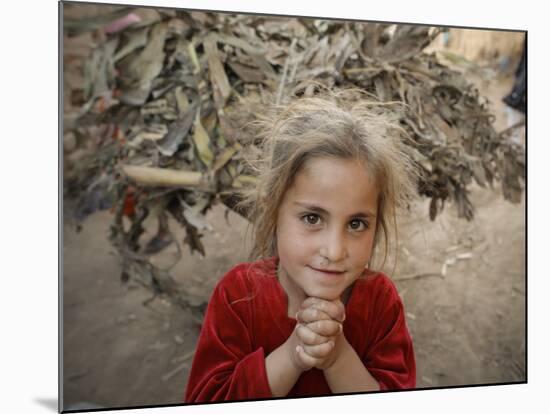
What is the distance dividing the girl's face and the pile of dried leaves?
22 centimetres

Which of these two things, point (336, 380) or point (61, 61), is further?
point (336, 380)

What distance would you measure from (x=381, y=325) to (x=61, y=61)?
140cm

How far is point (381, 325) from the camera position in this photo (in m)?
2.73

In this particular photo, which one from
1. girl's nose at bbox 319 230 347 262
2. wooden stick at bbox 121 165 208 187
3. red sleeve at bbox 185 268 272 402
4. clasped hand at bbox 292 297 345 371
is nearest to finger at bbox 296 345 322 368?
clasped hand at bbox 292 297 345 371

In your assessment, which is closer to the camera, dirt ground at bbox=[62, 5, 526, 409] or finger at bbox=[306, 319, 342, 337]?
dirt ground at bbox=[62, 5, 526, 409]

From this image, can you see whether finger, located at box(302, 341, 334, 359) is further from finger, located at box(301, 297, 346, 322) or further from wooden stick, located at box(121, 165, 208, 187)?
wooden stick, located at box(121, 165, 208, 187)

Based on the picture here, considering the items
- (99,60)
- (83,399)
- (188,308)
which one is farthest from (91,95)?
(83,399)

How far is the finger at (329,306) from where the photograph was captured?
263 cm

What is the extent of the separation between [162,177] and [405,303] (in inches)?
38.3

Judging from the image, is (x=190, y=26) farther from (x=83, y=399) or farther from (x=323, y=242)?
(x=83, y=399)

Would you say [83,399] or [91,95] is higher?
[91,95]

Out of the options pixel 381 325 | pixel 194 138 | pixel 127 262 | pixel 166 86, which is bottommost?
pixel 381 325

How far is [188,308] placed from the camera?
2607mm

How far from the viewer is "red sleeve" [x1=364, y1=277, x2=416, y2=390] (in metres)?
2.72
